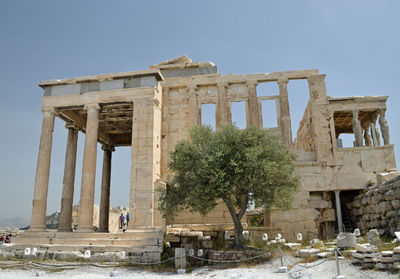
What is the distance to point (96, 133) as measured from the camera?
16.7 metres

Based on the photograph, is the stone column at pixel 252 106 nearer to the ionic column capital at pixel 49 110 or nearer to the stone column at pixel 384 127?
the stone column at pixel 384 127

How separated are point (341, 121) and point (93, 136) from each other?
44.3ft

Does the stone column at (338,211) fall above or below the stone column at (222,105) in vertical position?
below

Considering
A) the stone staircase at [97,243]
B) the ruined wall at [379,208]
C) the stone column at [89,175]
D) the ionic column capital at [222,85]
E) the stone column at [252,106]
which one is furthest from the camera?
the ionic column capital at [222,85]

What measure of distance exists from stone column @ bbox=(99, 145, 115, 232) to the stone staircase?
6311 millimetres

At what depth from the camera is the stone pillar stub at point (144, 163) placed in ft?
48.1

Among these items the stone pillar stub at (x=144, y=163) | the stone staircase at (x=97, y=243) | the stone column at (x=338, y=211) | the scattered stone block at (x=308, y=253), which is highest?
the stone pillar stub at (x=144, y=163)

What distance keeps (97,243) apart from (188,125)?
7.76 m

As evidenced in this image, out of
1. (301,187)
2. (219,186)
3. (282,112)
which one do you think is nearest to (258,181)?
(219,186)

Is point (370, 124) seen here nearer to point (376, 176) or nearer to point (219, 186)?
point (376, 176)

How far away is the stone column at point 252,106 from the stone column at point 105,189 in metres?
9.71

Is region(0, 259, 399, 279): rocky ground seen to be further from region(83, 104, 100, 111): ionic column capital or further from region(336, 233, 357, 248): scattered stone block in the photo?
region(83, 104, 100, 111): ionic column capital

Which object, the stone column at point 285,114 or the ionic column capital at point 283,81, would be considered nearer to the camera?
the stone column at point 285,114

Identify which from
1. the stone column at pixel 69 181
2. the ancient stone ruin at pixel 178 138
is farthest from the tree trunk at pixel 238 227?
the stone column at pixel 69 181
